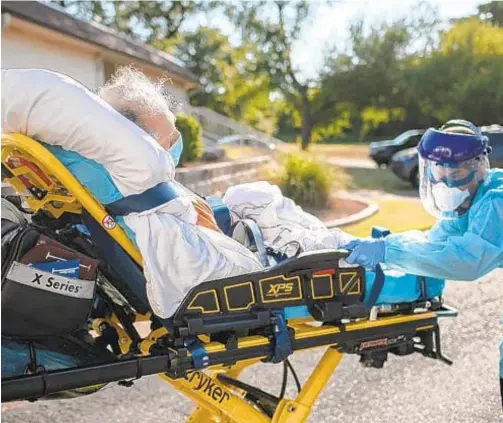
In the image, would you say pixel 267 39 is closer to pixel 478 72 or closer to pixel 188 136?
pixel 478 72

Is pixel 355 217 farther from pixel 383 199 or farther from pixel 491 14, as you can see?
pixel 491 14

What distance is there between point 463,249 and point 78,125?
1.53 meters

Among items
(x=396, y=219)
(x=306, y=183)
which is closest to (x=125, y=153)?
(x=396, y=219)

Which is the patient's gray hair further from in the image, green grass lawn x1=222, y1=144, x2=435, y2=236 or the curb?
green grass lawn x1=222, y1=144, x2=435, y2=236

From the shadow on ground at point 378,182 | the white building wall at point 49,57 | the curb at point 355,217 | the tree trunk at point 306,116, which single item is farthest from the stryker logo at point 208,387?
the tree trunk at point 306,116

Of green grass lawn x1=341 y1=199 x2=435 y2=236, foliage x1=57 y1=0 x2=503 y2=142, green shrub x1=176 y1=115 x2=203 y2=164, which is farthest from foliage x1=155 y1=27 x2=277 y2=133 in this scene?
green grass lawn x1=341 y1=199 x2=435 y2=236

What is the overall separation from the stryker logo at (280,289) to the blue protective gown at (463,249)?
441mm

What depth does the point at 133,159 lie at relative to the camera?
99.7 inches

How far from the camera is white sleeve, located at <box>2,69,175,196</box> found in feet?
8.11

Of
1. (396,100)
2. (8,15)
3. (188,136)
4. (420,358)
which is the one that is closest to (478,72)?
(396,100)

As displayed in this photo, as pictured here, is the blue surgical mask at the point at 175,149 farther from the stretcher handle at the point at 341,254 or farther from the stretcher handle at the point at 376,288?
the stretcher handle at the point at 376,288

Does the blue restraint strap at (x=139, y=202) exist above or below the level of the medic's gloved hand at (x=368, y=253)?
above

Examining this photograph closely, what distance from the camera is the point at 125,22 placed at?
39.6m

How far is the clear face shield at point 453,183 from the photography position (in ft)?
10.7
